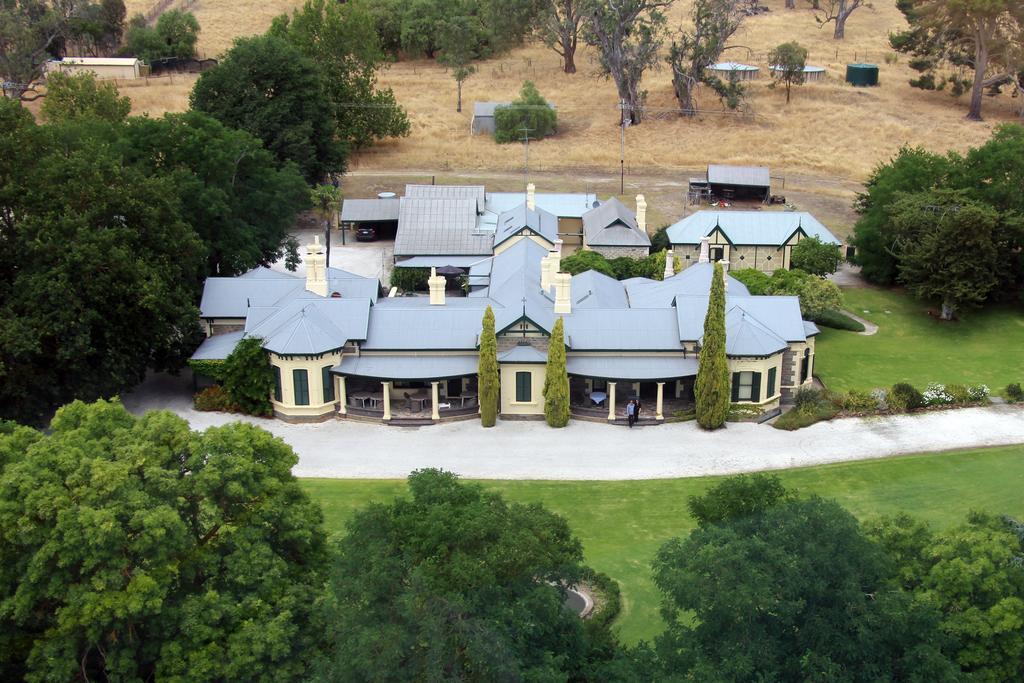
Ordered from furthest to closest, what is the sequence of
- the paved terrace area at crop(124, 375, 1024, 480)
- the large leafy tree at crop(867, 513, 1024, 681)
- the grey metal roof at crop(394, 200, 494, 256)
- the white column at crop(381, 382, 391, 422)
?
the grey metal roof at crop(394, 200, 494, 256) → the white column at crop(381, 382, 391, 422) → the paved terrace area at crop(124, 375, 1024, 480) → the large leafy tree at crop(867, 513, 1024, 681)

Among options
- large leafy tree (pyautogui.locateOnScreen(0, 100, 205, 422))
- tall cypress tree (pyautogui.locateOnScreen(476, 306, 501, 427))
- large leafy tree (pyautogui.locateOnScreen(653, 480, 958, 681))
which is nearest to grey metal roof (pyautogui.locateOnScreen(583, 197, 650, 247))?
tall cypress tree (pyautogui.locateOnScreen(476, 306, 501, 427))

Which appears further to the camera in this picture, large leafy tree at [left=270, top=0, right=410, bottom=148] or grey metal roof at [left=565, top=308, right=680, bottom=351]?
large leafy tree at [left=270, top=0, right=410, bottom=148]

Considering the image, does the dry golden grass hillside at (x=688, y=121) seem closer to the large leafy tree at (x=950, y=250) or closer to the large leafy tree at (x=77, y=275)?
the large leafy tree at (x=950, y=250)

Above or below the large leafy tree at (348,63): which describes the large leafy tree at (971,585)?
below

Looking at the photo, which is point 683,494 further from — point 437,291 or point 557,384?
point 437,291

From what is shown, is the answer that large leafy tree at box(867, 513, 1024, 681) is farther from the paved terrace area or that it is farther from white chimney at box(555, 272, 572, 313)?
white chimney at box(555, 272, 572, 313)

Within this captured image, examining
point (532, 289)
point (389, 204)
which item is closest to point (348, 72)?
point (389, 204)

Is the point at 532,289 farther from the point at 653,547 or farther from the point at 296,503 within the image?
the point at 296,503

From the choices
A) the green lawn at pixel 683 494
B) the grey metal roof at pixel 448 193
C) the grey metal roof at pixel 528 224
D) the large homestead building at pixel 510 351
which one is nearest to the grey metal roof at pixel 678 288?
the large homestead building at pixel 510 351
